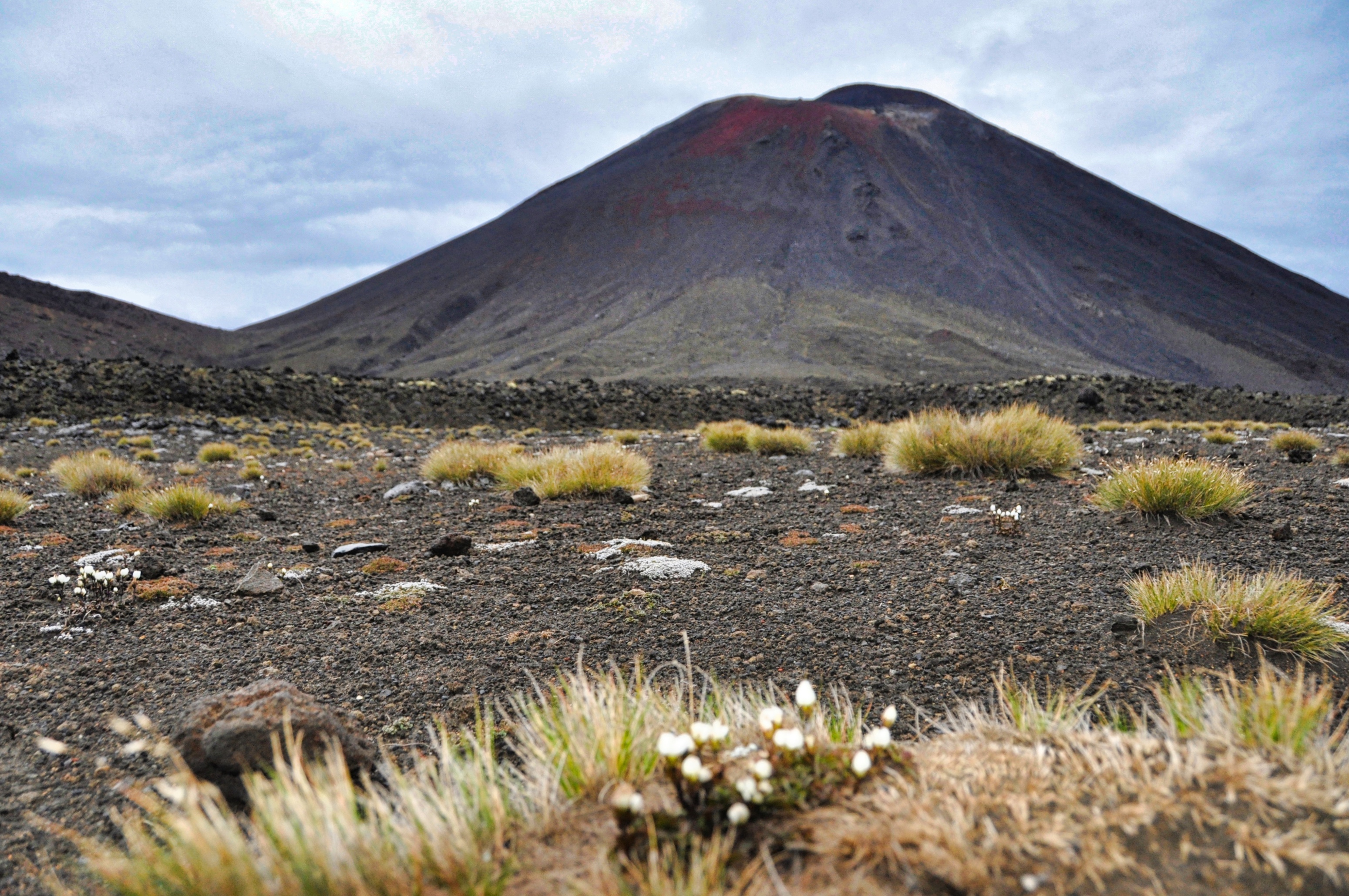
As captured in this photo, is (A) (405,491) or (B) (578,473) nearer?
(B) (578,473)

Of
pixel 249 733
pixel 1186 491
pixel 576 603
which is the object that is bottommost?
pixel 576 603

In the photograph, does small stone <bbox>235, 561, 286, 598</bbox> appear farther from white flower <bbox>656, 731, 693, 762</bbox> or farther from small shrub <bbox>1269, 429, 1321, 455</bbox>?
small shrub <bbox>1269, 429, 1321, 455</bbox>

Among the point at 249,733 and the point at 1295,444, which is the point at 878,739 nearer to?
the point at 249,733

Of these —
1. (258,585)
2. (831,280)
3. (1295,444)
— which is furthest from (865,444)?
(831,280)

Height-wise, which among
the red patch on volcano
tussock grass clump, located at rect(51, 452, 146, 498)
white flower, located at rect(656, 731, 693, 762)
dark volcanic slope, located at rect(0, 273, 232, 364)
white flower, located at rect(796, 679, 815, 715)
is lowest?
tussock grass clump, located at rect(51, 452, 146, 498)

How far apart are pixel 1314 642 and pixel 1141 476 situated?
2.59m

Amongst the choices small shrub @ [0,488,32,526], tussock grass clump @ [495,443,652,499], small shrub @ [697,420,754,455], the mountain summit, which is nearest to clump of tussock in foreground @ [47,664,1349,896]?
tussock grass clump @ [495,443,652,499]

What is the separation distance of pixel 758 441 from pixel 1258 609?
7.90m

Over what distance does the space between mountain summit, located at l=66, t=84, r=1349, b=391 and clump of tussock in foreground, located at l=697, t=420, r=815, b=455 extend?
35473 millimetres

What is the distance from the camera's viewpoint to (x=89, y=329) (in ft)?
262

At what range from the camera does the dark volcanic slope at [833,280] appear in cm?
5672

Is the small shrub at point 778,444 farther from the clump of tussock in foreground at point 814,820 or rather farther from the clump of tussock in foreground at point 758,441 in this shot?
the clump of tussock in foreground at point 814,820

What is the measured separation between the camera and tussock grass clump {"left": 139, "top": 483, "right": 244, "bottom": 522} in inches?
266

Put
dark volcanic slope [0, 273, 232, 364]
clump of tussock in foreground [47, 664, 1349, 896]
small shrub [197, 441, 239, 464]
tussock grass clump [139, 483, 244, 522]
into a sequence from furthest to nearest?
dark volcanic slope [0, 273, 232, 364], small shrub [197, 441, 239, 464], tussock grass clump [139, 483, 244, 522], clump of tussock in foreground [47, 664, 1349, 896]
